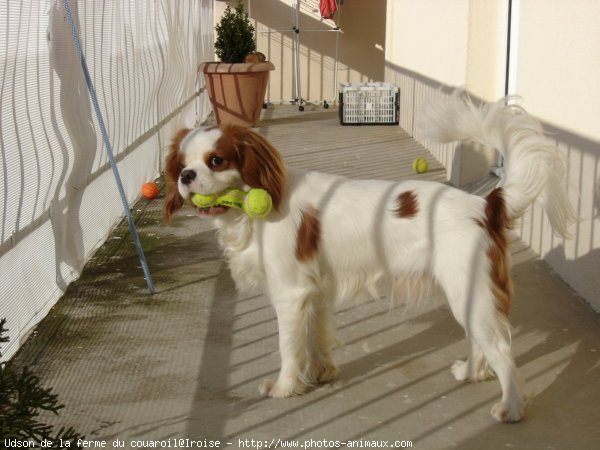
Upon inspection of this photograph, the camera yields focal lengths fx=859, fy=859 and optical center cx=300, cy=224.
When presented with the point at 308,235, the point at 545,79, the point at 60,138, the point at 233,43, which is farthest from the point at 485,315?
the point at 233,43

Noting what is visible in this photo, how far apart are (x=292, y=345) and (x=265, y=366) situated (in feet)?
1.63

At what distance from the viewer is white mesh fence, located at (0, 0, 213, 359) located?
14.9ft

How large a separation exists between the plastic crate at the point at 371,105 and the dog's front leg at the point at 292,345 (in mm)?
9149

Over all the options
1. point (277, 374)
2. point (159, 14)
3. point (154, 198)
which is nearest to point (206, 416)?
point (277, 374)

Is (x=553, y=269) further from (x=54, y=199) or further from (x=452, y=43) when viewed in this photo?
(x=452, y=43)

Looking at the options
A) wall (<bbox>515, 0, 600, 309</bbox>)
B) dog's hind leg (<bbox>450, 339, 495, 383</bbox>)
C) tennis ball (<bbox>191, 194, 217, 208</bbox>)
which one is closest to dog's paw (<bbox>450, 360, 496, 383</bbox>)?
dog's hind leg (<bbox>450, 339, 495, 383</bbox>)

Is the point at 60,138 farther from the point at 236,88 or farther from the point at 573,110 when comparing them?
the point at 236,88

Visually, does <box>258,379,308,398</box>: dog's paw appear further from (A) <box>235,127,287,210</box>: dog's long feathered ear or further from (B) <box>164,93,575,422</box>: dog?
(A) <box>235,127,287,210</box>: dog's long feathered ear

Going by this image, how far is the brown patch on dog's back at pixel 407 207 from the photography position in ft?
A: 12.1

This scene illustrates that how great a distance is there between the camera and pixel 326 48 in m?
16.5

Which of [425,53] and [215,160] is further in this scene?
[425,53]

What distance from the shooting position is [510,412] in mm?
3586

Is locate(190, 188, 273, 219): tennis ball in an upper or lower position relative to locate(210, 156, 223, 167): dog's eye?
lower

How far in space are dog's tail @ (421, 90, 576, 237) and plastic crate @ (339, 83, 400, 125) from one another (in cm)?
904
